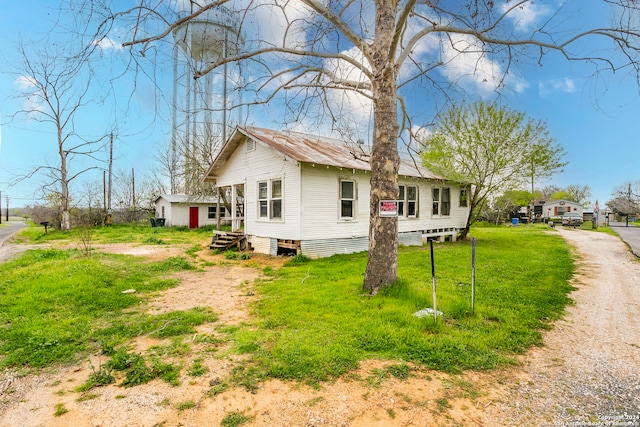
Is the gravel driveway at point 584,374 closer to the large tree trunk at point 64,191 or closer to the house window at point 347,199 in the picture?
the house window at point 347,199

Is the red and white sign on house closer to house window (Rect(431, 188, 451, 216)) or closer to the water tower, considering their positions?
the water tower

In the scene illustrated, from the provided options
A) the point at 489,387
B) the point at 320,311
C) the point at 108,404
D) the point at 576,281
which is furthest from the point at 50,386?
A: the point at 576,281

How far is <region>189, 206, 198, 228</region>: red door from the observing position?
28.6m

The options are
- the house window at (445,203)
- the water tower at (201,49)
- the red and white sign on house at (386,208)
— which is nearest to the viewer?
the water tower at (201,49)

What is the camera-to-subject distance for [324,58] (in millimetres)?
5930

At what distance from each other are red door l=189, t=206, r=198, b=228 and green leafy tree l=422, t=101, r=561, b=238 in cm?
2141

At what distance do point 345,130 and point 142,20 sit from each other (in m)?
3.65

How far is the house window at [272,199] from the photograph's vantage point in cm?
1197

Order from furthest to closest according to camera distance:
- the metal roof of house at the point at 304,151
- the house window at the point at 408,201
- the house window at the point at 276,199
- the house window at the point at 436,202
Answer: the house window at the point at 436,202 → the house window at the point at 408,201 → the house window at the point at 276,199 → the metal roof of house at the point at 304,151

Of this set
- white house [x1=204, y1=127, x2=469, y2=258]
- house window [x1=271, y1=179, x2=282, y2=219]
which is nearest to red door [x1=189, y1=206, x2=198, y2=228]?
white house [x1=204, y1=127, x2=469, y2=258]

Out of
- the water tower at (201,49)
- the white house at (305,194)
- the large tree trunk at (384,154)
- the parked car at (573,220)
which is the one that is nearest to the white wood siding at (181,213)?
the white house at (305,194)

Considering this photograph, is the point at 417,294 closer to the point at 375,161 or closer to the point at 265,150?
the point at 375,161

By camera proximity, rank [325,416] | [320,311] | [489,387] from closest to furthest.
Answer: [325,416] < [489,387] < [320,311]

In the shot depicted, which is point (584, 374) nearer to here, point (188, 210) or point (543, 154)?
point (543, 154)
